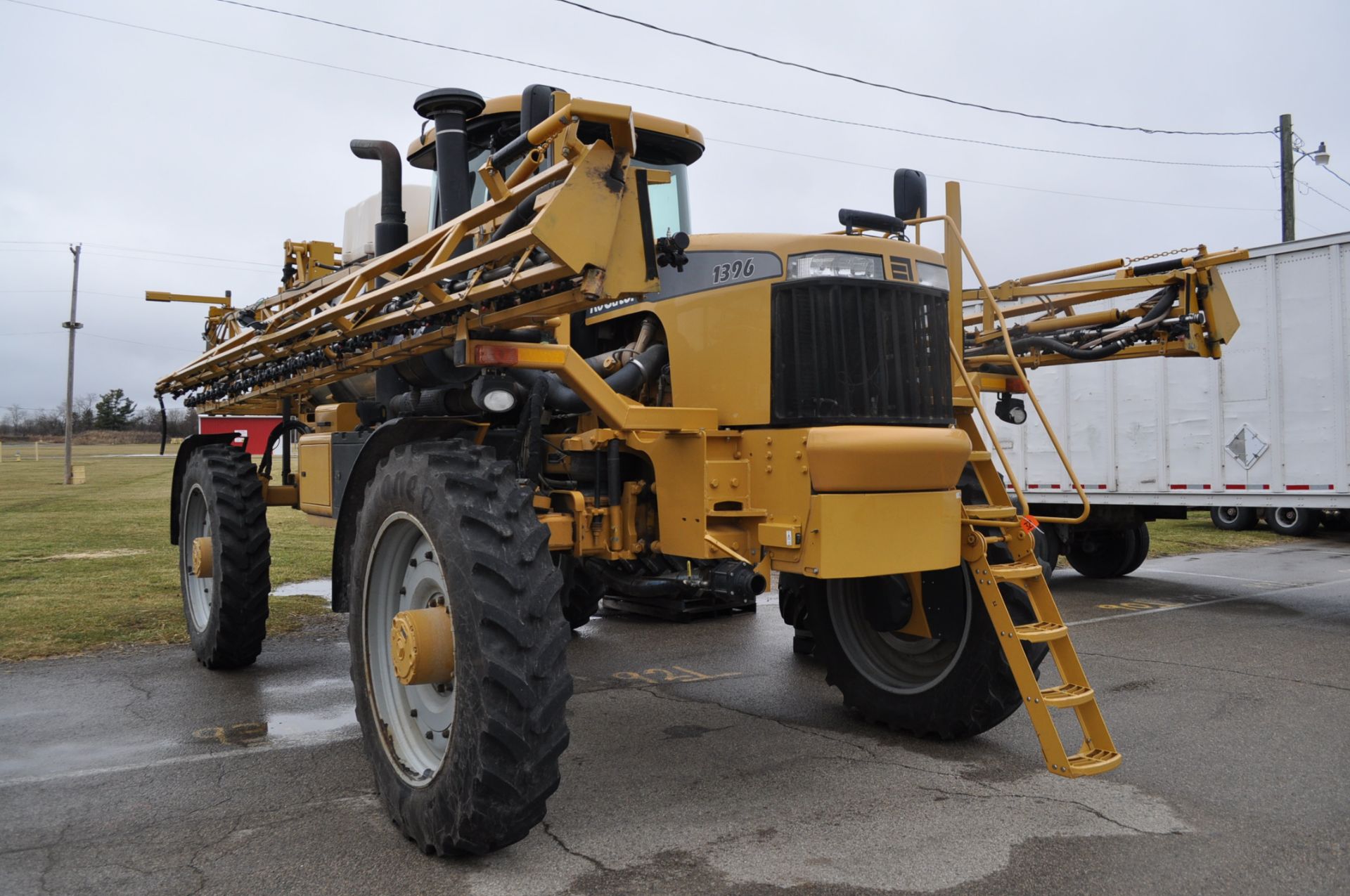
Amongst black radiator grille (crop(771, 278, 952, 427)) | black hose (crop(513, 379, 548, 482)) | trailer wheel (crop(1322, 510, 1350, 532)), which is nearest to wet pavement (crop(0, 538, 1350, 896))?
black hose (crop(513, 379, 548, 482))

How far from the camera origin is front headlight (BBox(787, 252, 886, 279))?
14.9ft

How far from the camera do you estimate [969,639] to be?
5.25m

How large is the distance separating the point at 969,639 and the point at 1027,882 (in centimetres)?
173

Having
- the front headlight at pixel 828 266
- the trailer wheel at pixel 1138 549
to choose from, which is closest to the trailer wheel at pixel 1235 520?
the trailer wheel at pixel 1138 549

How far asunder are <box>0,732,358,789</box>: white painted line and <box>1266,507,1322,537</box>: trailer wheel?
17.2 metres

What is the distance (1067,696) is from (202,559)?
18.6ft

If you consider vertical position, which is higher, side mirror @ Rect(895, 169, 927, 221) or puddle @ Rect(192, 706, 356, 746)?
side mirror @ Rect(895, 169, 927, 221)

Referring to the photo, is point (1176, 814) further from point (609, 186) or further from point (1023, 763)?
point (609, 186)

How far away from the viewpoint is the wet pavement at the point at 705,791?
3.71m

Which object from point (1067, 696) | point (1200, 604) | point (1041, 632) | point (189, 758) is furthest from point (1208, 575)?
point (189, 758)

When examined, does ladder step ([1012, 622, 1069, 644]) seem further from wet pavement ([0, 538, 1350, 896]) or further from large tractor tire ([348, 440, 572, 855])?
large tractor tire ([348, 440, 572, 855])

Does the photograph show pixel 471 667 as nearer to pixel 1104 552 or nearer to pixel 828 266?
pixel 828 266

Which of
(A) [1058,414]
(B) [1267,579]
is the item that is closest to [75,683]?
(A) [1058,414]

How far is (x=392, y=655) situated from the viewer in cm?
434
